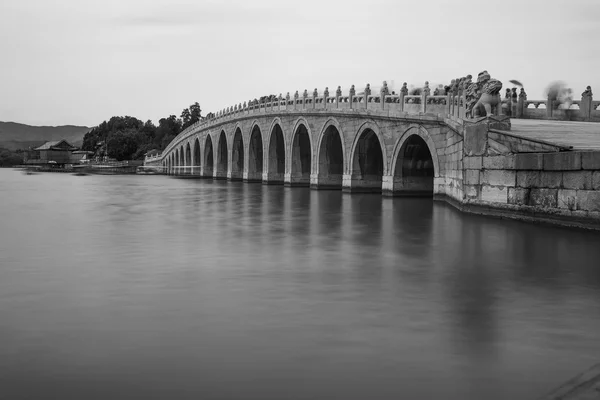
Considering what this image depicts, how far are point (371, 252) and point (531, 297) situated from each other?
12.0 feet

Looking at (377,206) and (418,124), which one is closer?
(377,206)

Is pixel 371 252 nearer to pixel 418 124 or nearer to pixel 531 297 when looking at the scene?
pixel 531 297

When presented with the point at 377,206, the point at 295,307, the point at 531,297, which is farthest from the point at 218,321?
the point at 377,206

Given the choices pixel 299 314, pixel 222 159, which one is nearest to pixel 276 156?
pixel 222 159

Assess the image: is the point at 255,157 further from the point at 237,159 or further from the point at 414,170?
the point at 414,170

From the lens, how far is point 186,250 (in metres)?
10.4

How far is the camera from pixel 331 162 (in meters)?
28.7

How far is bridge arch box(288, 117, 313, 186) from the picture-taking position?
31.8 meters

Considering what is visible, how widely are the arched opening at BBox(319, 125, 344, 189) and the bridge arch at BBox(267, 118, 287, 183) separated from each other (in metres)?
7.40

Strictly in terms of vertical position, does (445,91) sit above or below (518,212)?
above

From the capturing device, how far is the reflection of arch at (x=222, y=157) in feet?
158

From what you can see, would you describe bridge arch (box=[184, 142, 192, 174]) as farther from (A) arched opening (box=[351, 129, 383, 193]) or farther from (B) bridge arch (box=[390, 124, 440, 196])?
(B) bridge arch (box=[390, 124, 440, 196])

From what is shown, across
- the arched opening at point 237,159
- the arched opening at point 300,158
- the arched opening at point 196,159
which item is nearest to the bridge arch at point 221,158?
the arched opening at point 237,159

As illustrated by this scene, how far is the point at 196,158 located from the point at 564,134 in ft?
153
